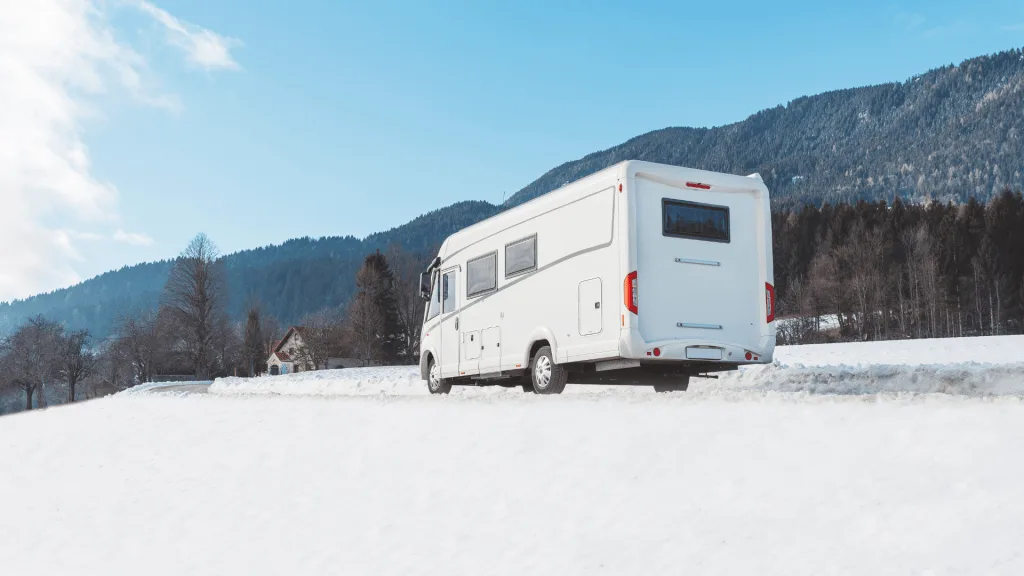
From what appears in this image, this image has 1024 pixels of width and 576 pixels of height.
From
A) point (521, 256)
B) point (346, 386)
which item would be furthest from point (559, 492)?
point (346, 386)

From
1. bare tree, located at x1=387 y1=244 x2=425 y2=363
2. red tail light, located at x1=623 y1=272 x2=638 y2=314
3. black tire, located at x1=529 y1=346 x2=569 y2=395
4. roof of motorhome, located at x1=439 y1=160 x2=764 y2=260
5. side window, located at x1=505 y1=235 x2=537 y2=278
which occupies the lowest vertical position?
black tire, located at x1=529 y1=346 x2=569 y2=395

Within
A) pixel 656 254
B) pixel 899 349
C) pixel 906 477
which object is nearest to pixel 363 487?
pixel 906 477

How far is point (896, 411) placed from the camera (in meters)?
7.17

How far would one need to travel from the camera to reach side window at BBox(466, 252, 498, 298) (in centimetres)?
1533

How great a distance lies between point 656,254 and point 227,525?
22.7ft

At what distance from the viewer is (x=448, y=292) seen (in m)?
17.2

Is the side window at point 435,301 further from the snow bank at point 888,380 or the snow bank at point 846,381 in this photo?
the snow bank at point 888,380

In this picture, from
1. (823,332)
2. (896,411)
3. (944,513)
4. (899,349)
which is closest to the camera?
(944,513)

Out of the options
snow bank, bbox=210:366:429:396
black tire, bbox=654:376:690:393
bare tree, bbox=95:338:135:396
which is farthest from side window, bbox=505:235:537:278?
bare tree, bbox=95:338:135:396

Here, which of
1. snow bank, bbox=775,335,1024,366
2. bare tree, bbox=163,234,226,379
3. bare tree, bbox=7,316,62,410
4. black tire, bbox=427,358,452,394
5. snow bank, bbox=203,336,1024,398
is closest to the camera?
snow bank, bbox=203,336,1024,398

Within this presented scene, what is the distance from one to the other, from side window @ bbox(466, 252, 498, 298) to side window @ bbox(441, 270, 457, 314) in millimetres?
722

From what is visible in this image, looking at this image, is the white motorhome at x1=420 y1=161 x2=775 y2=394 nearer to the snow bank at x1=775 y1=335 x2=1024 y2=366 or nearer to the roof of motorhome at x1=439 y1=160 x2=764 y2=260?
the roof of motorhome at x1=439 y1=160 x2=764 y2=260

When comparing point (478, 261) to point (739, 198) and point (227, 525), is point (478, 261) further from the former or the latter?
point (227, 525)

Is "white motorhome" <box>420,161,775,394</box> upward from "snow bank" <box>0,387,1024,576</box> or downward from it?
upward
